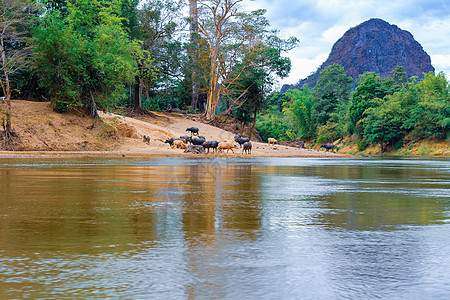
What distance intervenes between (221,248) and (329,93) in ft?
303

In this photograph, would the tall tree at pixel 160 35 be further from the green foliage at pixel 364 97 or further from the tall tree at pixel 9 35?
the green foliage at pixel 364 97

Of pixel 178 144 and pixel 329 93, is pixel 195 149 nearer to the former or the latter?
pixel 178 144

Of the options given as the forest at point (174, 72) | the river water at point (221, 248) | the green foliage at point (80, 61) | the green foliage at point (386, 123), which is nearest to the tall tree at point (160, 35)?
the forest at point (174, 72)

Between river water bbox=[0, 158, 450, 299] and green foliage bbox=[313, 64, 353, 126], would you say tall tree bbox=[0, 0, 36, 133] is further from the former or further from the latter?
green foliage bbox=[313, 64, 353, 126]

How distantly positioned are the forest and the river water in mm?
23310

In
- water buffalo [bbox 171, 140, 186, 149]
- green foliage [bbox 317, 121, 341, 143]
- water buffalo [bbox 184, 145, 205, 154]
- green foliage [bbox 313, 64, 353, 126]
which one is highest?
green foliage [bbox 313, 64, 353, 126]

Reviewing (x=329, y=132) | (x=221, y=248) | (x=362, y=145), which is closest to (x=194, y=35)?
(x=362, y=145)

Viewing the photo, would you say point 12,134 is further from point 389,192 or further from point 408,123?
point 408,123

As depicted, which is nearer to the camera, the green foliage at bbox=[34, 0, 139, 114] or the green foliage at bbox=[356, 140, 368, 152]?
the green foliage at bbox=[34, 0, 139, 114]

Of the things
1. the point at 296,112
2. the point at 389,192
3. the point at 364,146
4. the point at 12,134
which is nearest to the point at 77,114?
the point at 12,134

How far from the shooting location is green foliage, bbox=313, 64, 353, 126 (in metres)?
90.9

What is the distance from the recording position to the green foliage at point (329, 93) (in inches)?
3580

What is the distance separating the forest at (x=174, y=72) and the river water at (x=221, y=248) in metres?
23.3

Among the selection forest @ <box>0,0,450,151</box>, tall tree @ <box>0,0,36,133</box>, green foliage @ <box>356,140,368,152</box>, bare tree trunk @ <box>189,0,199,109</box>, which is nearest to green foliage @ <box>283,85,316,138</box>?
forest @ <box>0,0,450,151</box>
